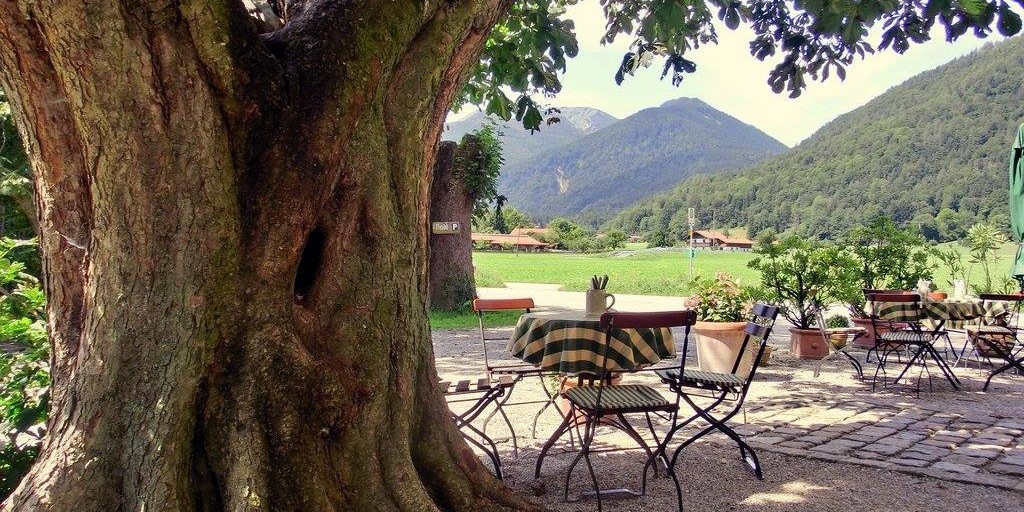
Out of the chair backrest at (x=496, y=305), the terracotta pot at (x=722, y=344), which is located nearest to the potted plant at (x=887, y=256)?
the terracotta pot at (x=722, y=344)

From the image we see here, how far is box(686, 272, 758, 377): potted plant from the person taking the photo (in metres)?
6.45

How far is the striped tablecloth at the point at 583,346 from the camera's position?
4113mm

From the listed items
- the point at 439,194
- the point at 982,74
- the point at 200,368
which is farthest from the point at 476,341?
the point at 982,74

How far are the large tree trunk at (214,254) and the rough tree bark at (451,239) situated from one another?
35.8 feet

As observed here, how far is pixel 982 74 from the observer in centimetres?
10106

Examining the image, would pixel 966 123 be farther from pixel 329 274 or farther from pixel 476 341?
pixel 329 274

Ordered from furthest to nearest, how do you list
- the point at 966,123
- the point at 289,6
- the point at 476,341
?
the point at 966,123 < the point at 476,341 < the point at 289,6

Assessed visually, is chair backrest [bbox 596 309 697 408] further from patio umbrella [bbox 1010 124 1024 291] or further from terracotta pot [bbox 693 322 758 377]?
patio umbrella [bbox 1010 124 1024 291]

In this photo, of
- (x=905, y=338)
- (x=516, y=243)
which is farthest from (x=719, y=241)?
(x=905, y=338)

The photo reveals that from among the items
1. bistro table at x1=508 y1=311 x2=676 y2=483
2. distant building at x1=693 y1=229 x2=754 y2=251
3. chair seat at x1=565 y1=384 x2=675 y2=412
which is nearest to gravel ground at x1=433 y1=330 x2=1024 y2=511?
bistro table at x1=508 y1=311 x2=676 y2=483

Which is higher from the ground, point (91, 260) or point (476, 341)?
point (91, 260)

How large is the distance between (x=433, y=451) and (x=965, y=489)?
2852mm

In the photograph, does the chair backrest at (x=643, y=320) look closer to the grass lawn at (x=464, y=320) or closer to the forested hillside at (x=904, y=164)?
the grass lawn at (x=464, y=320)

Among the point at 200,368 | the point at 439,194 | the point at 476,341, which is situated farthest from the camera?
the point at 439,194
